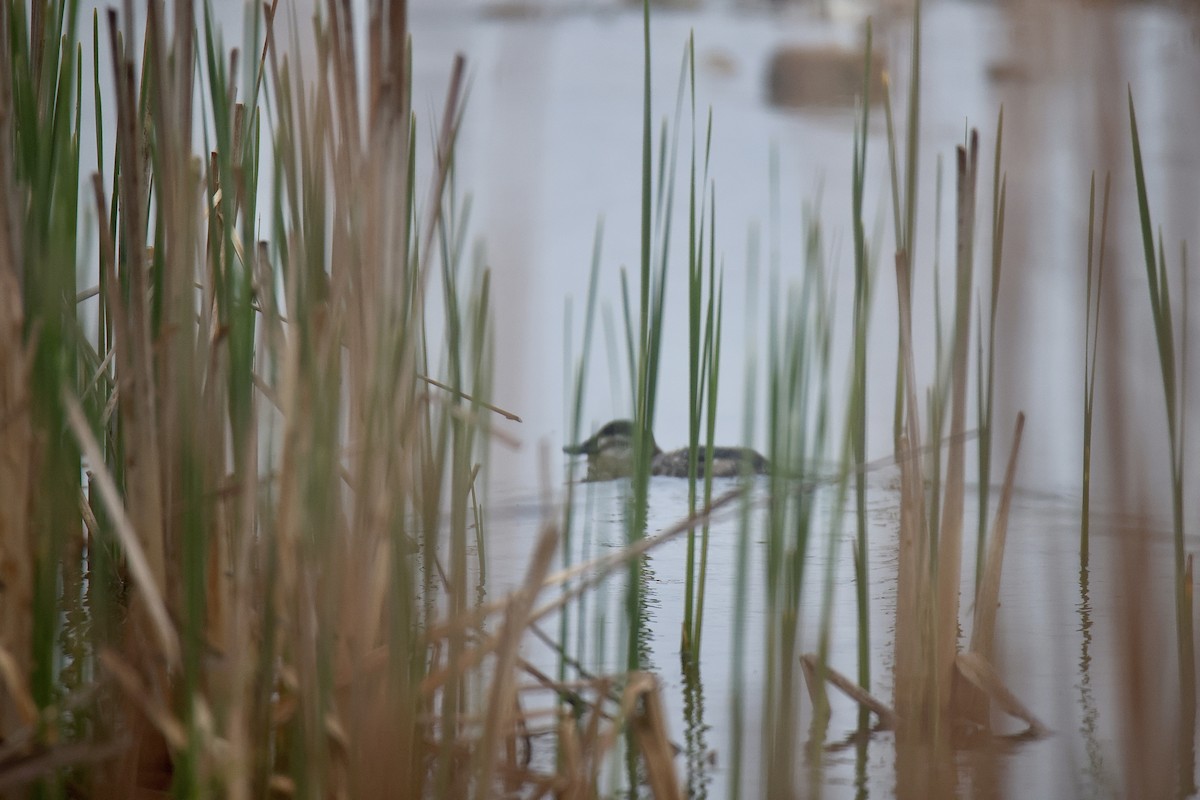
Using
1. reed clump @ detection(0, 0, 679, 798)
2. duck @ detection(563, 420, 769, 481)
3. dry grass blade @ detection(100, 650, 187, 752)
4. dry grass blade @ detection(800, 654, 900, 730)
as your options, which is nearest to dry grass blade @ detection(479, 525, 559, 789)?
reed clump @ detection(0, 0, 679, 798)

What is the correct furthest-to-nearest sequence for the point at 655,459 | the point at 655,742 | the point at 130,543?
the point at 655,459 → the point at 655,742 → the point at 130,543

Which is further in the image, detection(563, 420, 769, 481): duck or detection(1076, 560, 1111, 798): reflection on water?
detection(563, 420, 769, 481): duck

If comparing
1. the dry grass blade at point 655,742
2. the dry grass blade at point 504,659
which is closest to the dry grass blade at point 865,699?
the dry grass blade at point 655,742

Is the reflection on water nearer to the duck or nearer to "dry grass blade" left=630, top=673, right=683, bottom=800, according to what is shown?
"dry grass blade" left=630, top=673, right=683, bottom=800

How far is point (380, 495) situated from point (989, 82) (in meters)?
0.53

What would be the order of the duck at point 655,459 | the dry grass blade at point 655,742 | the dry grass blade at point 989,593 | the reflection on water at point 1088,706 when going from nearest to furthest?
the dry grass blade at point 655,742 → the reflection on water at point 1088,706 → the dry grass blade at point 989,593 → the duck at point 655,459

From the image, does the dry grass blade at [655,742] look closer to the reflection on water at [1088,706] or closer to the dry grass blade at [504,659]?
the dry grass blade at [504,659]

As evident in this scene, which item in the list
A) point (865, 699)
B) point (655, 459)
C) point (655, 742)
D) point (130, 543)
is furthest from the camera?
point (655, 459)

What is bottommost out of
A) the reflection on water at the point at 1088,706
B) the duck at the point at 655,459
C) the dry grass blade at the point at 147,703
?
the reflection on water at the point at 1088,706

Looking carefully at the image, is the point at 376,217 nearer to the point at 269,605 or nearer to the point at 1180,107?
the point at 269,605

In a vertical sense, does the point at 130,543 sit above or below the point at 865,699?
above

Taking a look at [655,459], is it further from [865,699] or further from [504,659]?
[504,659]

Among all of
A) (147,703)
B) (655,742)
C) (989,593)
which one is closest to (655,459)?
(989,593)

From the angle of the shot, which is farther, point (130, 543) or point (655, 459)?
point (655, 459)
